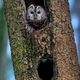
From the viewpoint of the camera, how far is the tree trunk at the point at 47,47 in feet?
9.91

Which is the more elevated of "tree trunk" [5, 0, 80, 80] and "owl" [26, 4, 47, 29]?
"owl" [26, 4, 47, 29]

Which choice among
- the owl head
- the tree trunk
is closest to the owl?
the owl head

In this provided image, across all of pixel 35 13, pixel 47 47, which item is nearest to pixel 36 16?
pixel 35 13

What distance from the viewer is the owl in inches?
129

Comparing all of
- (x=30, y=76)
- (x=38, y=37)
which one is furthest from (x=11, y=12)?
(x=30, y=76)

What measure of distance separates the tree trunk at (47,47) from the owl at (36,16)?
0.14m

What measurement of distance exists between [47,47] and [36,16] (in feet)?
1.36

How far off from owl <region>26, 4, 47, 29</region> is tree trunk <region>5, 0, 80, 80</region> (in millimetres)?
135

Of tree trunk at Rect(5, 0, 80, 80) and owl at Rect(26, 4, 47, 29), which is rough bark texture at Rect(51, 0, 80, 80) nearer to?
tree trunk at Rect(5, 0, 80, 80)

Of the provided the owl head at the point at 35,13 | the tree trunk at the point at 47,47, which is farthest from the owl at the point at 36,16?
the tree trunk at the point at 47,47

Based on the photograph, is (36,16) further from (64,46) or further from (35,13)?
(64,46)

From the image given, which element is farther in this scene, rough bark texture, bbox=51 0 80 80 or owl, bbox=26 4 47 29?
owl, bbox=26 4 47 29

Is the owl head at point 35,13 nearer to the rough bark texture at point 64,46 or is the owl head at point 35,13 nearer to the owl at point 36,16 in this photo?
the owl at point 36,16

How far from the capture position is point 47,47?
10.0 feet
